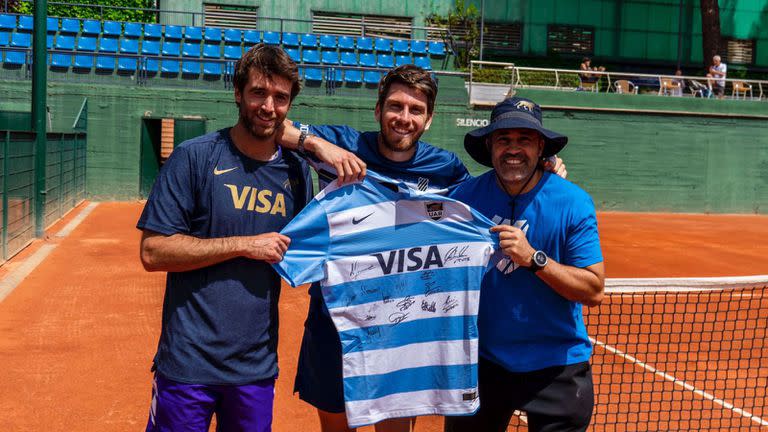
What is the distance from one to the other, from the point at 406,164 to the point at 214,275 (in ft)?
4.15

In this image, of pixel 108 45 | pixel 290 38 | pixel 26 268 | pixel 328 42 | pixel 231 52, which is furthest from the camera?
pixel 328 42

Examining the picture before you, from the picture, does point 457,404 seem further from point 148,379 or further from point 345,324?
point 148,379

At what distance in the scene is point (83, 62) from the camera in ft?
76.6

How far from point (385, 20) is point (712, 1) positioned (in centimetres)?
1423

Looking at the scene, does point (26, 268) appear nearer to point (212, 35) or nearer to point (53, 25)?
point (212, 35)

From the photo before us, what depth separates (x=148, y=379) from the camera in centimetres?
695

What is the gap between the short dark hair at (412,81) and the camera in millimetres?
3904

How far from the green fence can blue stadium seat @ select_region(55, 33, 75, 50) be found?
16.8 feet

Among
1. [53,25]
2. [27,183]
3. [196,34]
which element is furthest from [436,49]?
[27,183]

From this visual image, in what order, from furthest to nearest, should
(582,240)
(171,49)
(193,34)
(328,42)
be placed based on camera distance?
(328,42) → (193,34) → (171,49) → (582,240)

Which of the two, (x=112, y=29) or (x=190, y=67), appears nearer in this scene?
(x=190, y=67)

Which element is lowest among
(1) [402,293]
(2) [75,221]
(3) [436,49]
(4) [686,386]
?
(4) [686,386]

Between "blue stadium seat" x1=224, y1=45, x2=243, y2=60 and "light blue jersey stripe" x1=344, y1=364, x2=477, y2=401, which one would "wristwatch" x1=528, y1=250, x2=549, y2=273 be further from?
"blue stadium seat" x1=224, y1=45, x2=243, y2=60

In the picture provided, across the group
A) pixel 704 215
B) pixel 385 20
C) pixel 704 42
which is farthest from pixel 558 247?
pixel 704 42
